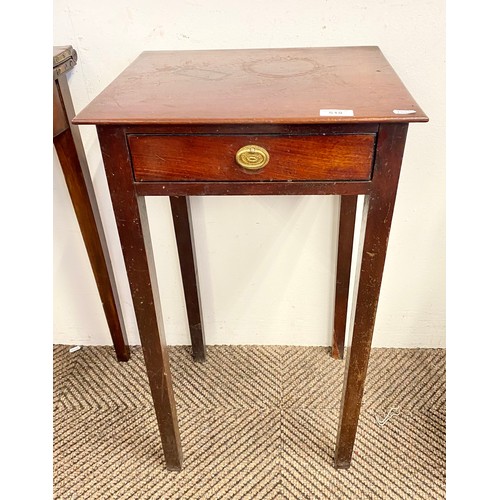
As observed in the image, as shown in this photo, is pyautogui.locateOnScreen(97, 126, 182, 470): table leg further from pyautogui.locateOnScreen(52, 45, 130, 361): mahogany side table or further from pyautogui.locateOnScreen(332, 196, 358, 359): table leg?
pyautogui.locateOnScreen(332, 196, 358, 359): table leg

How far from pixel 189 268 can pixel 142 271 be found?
352 mm

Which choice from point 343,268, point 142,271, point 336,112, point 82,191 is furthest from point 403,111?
point 82,191

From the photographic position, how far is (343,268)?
113 cm

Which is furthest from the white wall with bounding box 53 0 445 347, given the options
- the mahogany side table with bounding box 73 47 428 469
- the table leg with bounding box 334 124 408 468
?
the table leg with bounding box 334 124 408 468

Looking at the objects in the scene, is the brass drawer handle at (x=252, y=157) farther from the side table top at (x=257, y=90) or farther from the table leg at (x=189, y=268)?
the table leg at (x=189, y=268)

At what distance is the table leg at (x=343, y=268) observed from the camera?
3.43 feet

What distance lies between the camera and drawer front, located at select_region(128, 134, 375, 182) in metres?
0.66

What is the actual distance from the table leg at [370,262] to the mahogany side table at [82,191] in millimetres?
594

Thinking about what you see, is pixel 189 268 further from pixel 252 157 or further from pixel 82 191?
pixel 252 157

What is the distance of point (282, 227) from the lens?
3.72 ft

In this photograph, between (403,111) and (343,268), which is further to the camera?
(343,268)

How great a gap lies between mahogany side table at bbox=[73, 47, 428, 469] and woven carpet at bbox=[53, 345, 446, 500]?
13.9 inches

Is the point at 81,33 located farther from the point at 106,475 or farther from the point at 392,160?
the point at 106,475

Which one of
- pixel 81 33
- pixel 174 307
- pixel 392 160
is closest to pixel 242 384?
pixel 174 307
